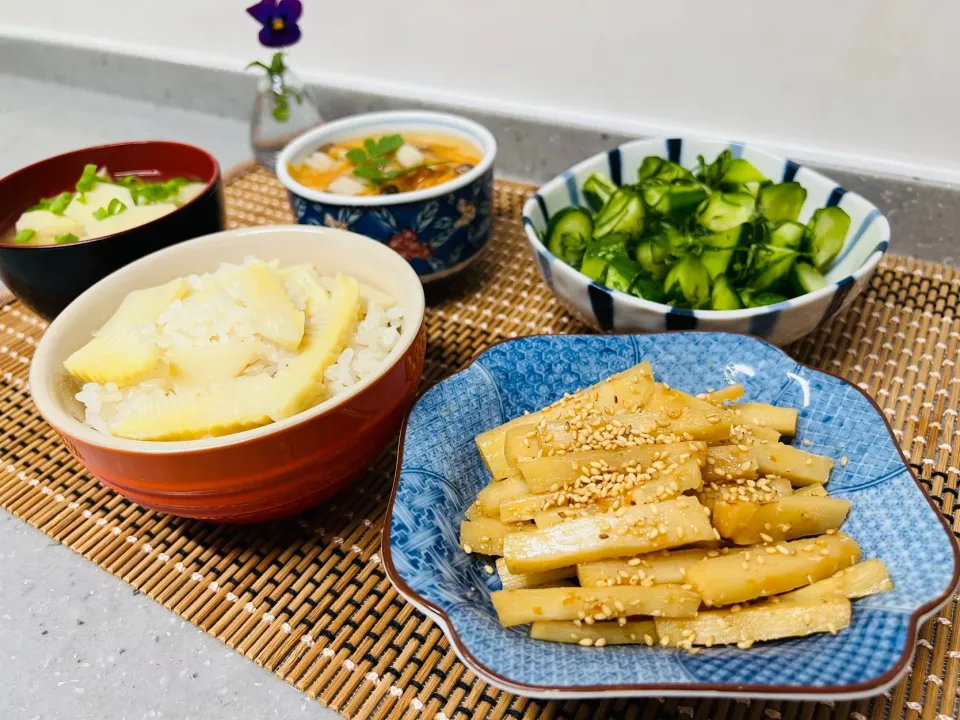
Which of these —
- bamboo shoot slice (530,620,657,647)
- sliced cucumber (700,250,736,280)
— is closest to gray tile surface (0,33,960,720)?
bamboo shoot slice (530,620,657,647)

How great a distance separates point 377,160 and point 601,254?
67cm

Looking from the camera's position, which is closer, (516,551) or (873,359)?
(516,551)

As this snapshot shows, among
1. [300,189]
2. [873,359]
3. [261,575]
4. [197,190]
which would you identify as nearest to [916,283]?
[873,359]

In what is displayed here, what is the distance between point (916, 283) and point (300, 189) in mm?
1429

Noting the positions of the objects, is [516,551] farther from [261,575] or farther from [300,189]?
[300,189]

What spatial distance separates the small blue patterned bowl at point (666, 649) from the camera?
32.0 inches

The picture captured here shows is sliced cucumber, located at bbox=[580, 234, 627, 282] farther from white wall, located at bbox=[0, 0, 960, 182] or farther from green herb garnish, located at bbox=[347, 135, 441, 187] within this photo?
white wall, located at bbox=[0, 0, 960, 182]

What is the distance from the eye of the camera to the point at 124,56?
3.13 metres

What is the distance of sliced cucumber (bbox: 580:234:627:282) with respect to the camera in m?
Result: 1.47

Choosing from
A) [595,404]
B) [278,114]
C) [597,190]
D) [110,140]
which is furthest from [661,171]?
[110,140]

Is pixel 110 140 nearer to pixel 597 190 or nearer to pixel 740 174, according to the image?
pixel 597 190

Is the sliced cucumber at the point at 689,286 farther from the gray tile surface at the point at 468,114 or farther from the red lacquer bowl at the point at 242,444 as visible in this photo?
the gray tile surface at the point at 468,114

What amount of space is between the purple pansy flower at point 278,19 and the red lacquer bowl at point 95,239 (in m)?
0.59

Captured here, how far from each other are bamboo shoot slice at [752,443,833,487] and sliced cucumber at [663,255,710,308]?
393 millimetres
